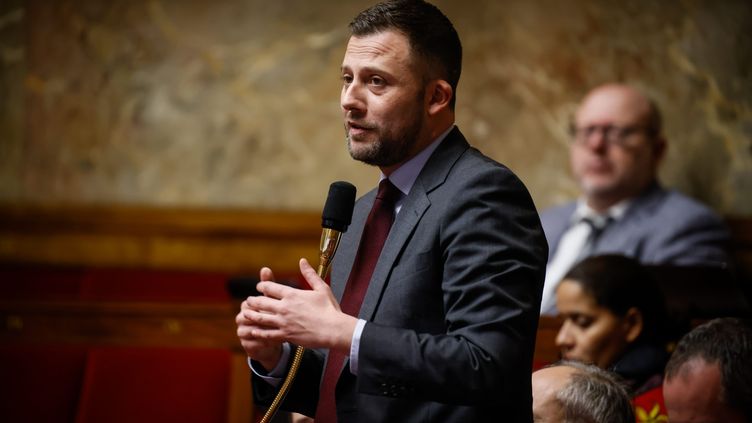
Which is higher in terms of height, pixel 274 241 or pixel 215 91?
pixel 215 91

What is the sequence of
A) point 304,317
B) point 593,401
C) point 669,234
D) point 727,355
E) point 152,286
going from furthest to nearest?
1. point 669,234
2. point 152,286
3. point 727,355
4. point 593,401
5. point 304,317

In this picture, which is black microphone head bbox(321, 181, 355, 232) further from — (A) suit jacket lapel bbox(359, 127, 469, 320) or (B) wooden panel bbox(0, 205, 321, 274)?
(B) wooden panel bbox(0, 205, 321, 274)

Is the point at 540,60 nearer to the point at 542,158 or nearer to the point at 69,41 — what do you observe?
the point at 542,158

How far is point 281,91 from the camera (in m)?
3.90

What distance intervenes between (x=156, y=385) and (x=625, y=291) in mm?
1160

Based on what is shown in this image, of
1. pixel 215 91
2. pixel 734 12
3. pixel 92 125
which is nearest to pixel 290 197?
pixel 215 91

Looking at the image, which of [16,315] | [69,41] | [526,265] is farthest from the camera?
[69,41]

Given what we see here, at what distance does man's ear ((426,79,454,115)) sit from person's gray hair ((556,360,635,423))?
0.57 m

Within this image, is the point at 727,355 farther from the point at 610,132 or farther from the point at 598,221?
the point at 610,132

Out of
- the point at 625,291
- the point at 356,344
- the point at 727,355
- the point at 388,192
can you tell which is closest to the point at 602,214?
the point at 625,291

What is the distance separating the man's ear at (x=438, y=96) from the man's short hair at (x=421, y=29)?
14 mm

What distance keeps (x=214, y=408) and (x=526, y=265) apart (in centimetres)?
134

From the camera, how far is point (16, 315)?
98.6 inches

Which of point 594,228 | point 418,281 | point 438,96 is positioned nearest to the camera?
point 418,281
